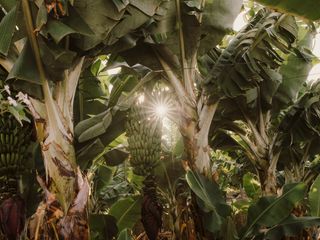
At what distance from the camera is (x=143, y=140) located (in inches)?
117

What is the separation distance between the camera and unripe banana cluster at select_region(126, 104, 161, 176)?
293cm

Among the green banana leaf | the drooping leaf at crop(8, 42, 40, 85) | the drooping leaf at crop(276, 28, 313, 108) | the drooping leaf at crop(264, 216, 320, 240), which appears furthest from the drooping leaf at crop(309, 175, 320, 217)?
the green banana leaf

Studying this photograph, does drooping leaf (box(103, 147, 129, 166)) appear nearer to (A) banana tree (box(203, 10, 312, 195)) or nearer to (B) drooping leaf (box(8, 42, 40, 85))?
(A) banana tree (box(203, 10, 312, 195))

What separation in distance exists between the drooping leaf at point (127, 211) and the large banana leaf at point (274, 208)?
130 centimetres

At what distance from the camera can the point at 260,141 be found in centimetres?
412

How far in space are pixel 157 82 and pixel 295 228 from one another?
1799 millimetres

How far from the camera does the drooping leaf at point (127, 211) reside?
3.94m

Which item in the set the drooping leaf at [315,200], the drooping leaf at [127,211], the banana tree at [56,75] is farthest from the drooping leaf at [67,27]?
the drooping leaf at [315,200]

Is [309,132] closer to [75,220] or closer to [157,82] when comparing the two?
[157,82]

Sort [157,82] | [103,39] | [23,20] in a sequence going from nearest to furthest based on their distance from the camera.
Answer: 1. [23,20]
2. [103,39]
3. [157,82]

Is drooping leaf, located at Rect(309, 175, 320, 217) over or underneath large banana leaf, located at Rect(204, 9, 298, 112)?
underneath

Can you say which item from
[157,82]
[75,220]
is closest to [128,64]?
[157,82]

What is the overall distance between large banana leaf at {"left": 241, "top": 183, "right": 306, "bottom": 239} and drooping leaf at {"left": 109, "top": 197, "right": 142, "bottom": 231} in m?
1.30

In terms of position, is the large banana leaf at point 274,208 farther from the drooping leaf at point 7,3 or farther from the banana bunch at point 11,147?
the drooping leaf at point 7,3
